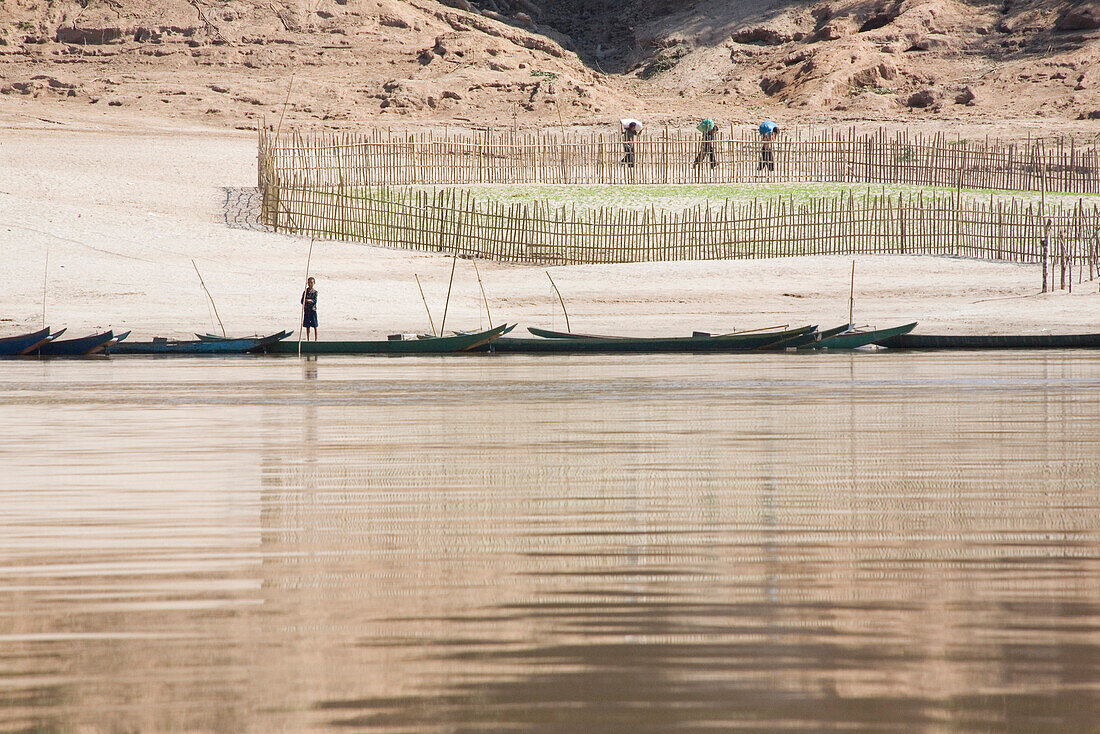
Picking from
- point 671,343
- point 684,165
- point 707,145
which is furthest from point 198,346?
point 684,165

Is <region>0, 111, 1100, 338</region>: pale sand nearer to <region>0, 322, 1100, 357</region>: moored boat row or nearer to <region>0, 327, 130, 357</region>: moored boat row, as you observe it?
<region>0, 322, 1100, 357</region>: moored boat row

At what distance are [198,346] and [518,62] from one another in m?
29.6

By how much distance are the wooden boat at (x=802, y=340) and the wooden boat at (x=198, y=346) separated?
640cm

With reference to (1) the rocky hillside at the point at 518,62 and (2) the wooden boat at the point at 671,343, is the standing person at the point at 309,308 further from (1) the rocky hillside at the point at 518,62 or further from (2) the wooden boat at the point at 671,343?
(1) the rocky hillside at the point at 518,62

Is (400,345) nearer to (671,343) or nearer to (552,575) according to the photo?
(671,343)

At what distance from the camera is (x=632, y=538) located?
5.14 m

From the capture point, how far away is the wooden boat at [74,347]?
17.9 m

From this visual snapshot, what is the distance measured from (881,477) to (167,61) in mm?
42253

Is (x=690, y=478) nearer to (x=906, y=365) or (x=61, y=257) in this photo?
(x=906, y=365)

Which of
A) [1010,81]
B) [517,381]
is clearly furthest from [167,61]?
[517,381]

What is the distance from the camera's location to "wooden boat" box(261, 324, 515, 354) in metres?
18.4

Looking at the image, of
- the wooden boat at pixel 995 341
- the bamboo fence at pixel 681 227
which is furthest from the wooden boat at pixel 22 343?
the wooden boat at pixel 995 341

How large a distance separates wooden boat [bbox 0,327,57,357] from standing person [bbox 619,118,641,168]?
1688 cm

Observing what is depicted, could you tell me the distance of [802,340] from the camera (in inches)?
741
